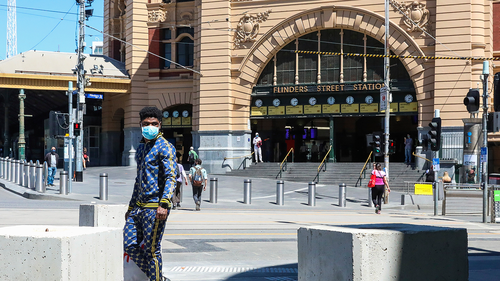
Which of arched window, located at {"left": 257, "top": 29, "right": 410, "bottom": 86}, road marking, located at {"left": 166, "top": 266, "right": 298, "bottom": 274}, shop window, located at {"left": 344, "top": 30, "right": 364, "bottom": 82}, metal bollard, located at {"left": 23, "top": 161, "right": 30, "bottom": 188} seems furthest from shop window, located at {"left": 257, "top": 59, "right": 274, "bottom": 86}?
road marking, located at {"left": 166, "top": 266, "right": 298, "bottom": 274}

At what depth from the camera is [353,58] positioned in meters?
35.3

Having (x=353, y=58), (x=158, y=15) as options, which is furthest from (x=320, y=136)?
(x=158, y=15)

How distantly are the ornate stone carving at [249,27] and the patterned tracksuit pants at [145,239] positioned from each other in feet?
102

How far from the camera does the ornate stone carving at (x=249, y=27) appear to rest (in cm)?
3631

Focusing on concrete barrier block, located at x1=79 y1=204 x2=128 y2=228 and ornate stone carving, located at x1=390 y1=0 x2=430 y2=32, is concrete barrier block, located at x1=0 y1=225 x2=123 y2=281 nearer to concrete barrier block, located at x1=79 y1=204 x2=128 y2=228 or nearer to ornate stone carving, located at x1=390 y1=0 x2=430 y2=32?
concrete barrier block, located at x1=79 y1=204 x2=128 y2=228

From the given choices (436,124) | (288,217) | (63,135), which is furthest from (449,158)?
(63,135)

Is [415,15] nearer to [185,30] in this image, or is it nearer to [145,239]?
[185,30]

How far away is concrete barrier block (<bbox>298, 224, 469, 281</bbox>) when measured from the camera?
4.25 m

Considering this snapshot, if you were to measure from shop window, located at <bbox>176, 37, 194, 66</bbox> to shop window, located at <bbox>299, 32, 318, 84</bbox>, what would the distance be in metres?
8.29

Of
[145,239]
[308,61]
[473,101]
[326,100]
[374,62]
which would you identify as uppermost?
[308,61]

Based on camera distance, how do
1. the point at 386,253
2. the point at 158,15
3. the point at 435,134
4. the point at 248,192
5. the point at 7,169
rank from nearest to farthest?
the point at 386,253 → the point at 435,134 → the point at 248,192 → the point at 7,169 → the point at 158,15

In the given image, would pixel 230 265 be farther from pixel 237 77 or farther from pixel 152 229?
pixel 237 77

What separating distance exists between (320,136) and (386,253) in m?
38.7

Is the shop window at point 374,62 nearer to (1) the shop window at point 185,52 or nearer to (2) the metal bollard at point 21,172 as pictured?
(1) the shop window at point 185,52
